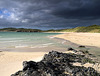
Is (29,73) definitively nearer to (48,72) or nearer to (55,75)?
(48,72)

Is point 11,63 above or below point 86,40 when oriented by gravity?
below

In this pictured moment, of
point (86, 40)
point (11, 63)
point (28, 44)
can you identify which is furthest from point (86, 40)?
point (11, 63)

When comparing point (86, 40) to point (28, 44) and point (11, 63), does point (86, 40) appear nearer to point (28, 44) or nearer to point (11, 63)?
point (28, 44)

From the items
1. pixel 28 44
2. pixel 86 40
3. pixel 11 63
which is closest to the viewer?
pixel 11 63

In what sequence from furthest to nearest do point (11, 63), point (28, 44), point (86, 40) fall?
point (86, 40)
point (28, 44)
point (11, 63)

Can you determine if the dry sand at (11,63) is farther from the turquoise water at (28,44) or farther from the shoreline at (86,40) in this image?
the shoreline at (86,40)

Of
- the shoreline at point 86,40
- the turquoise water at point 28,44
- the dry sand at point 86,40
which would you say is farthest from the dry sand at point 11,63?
the dry sand at point 86,40

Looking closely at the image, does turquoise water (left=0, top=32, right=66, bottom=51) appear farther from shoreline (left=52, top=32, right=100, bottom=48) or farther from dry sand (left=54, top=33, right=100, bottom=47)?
dry sand (left=54, top=33, right=100, bottom=47)

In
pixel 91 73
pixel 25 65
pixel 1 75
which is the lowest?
pixel 1 75

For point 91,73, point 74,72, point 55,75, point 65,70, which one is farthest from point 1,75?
point 91,73

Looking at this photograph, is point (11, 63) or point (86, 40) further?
point (86, 40)

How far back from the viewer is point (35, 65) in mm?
5828

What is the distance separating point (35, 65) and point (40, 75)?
130 centimetres

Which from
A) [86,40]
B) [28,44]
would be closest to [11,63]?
[28,44]
